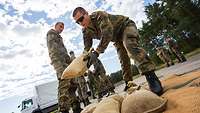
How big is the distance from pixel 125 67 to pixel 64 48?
2.29 metres

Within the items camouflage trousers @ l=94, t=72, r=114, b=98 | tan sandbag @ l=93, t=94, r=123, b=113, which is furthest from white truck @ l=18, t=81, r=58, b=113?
tan sandbag @ l=93, t=94, r=123, b=113

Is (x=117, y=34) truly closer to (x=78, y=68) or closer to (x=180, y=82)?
(x=78, y=68)

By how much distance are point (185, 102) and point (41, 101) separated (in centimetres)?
2437

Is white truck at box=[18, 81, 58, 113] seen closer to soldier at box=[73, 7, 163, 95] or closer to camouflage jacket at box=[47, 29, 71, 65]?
camouflage jacket at box=[47, 29, 71, 65]

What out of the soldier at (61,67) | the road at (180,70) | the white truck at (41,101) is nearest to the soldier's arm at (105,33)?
the soldier at (61,67)

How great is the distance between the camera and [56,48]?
7098mm

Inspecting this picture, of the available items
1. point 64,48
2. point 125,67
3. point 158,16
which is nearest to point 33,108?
point 64,48

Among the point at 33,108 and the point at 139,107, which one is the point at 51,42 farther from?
the point at 33,108

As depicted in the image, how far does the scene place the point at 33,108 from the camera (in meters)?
26.0

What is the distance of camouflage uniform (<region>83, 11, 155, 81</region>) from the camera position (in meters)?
4.43

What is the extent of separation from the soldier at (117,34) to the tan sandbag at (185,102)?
23.7 inches

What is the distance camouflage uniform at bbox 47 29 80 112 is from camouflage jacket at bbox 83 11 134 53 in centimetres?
164

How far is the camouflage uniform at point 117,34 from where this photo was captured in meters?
4.43

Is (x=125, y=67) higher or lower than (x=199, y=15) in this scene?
lower
